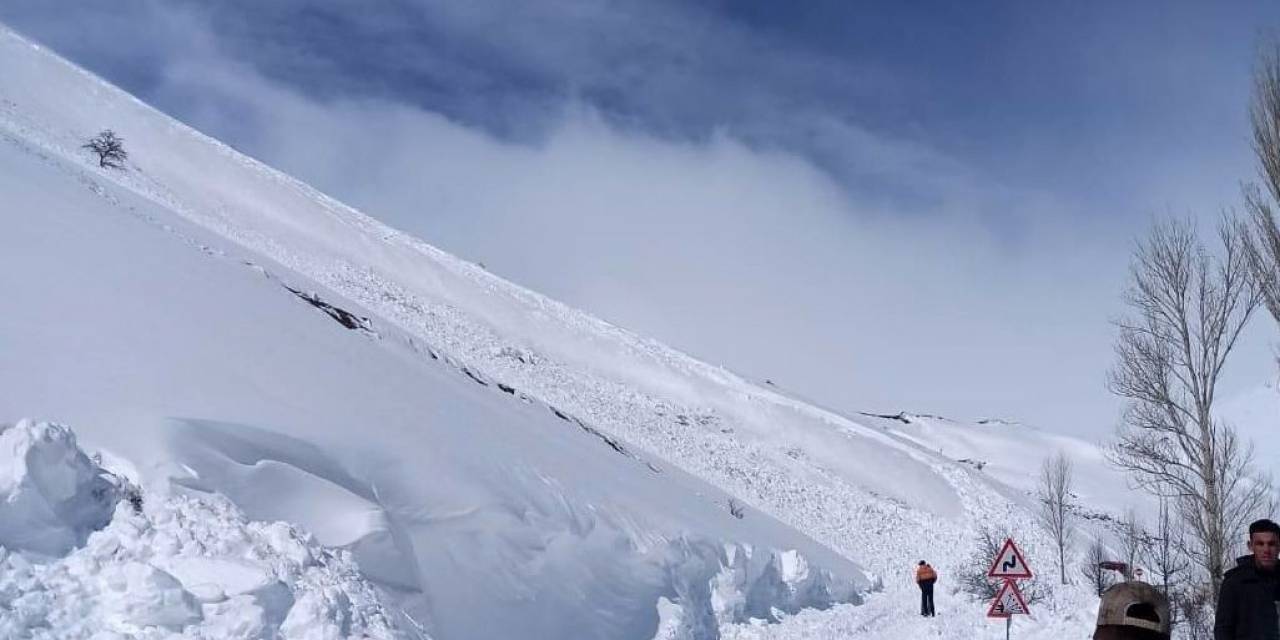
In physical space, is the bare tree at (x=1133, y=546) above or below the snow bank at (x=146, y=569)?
above

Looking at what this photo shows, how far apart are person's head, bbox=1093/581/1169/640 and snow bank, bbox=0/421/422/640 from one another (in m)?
6.26

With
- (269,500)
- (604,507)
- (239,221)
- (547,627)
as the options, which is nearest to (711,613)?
(604,507)

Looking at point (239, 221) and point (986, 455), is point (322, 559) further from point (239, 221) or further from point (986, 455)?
point (986, 455)

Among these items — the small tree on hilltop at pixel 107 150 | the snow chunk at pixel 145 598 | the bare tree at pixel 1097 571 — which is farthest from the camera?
the small tree on hilltop at pixel 107 150

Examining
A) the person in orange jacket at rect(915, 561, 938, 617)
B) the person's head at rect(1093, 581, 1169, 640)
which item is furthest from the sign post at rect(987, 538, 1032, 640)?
the person's head at rect(1093, 581, 1169, 640)

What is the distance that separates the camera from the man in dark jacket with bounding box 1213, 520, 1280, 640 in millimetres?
→ 5699

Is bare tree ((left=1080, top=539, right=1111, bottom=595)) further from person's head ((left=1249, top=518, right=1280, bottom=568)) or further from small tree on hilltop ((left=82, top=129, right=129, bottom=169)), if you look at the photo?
small tree on hilltop ((left=82, top=129, right=129, bottom=169))

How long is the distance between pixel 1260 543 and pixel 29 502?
7737 millimetres

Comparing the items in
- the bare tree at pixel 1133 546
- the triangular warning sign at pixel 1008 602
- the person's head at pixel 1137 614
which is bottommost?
the triangular warning sign at pixel 1008 602

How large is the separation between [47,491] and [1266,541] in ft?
25.7

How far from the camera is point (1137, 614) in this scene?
202 centimetres

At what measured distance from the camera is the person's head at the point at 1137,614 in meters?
2.01

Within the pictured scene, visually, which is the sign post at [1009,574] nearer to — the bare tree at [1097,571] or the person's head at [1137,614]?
the bare tree at [1097,571]

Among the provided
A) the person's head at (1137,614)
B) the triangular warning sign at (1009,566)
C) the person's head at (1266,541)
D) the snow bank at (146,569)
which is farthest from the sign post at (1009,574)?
the person's head at (1137,614)
